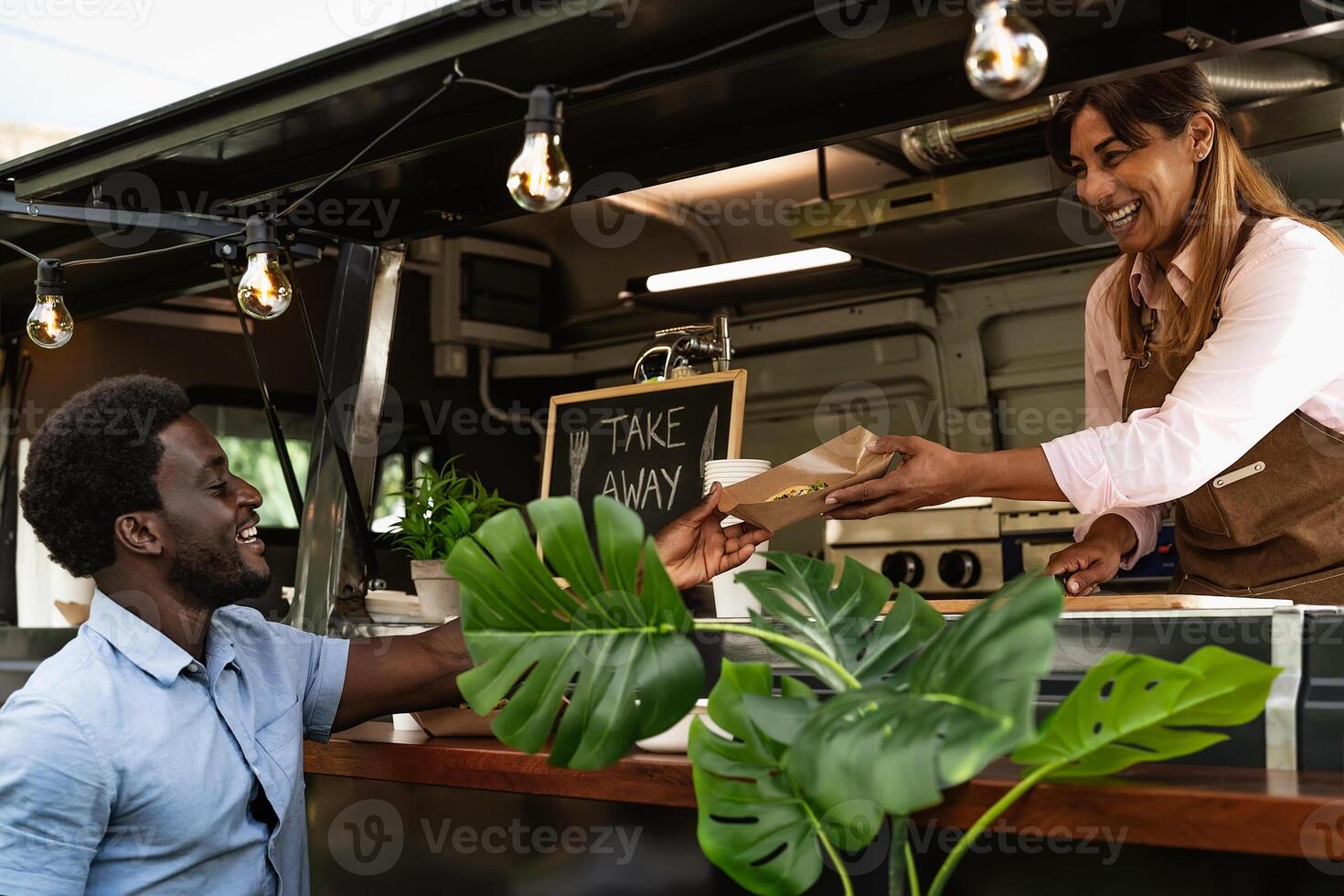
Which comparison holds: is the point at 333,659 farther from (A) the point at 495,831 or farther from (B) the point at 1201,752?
(B) the point at 1201,752

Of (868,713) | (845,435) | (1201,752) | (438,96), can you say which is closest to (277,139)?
(438,96)

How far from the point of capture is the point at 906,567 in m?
5.34

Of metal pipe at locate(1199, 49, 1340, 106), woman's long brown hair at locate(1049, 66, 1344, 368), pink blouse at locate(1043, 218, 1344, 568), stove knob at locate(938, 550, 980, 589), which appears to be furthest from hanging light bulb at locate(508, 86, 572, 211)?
stove knob at locate(938, 550, 980, 589)

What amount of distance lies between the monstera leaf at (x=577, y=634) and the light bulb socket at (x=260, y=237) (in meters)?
1.09

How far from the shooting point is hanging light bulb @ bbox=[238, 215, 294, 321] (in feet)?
7.39

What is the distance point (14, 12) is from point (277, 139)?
128 inches

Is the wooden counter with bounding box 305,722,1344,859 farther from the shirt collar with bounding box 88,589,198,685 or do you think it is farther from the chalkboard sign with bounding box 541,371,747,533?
the chalkboard sign with bounding box 541,371,747,533

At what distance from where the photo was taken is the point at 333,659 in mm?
2021

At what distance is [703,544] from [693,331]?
0.88 m

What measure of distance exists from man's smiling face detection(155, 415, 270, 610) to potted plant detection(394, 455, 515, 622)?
0.58m

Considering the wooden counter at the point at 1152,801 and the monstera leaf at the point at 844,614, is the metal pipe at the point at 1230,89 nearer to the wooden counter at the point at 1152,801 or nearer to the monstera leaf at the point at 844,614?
the monstera leaf at the point at 844,614

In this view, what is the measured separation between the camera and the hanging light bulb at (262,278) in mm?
2254

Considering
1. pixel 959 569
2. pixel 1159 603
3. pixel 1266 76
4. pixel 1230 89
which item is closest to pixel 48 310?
pixel 1159 603

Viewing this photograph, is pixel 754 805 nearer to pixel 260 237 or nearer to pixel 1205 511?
pixel 1205 511
